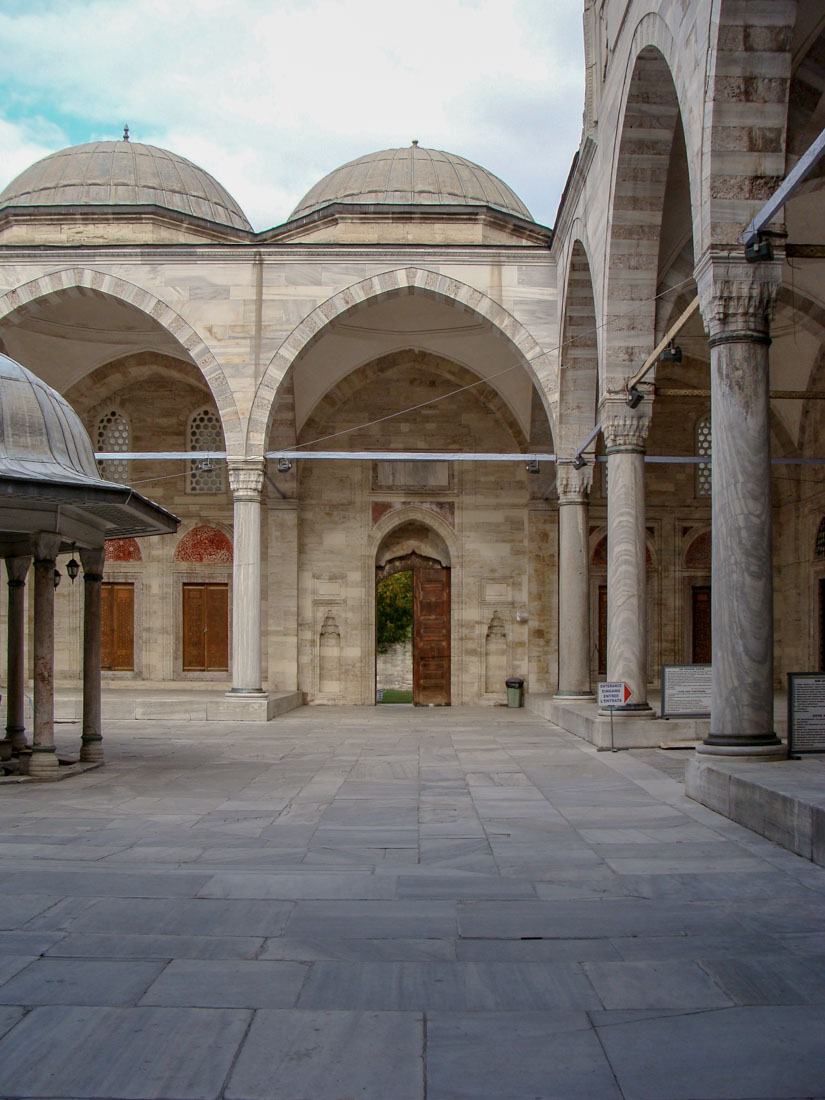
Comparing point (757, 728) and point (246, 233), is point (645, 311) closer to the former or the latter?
point (757, 728)

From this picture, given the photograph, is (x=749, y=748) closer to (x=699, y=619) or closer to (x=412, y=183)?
(x=699, y=619)

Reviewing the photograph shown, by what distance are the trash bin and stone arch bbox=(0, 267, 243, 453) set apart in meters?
6.83

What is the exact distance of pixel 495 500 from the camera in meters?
19.9

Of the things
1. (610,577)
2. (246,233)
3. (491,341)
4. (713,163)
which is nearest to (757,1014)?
(713,163)

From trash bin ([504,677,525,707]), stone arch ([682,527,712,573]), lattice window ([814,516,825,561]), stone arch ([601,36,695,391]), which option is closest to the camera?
stone arch ([601,36,695,391])

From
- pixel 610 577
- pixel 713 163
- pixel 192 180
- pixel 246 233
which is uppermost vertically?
pixel 192 180

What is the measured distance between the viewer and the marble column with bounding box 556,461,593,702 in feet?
49.2

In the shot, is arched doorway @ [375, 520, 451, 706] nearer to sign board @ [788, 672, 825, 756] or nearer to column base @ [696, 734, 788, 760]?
sign board @ [788, 672, 825, 756]

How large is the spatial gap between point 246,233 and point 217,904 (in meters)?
17.2

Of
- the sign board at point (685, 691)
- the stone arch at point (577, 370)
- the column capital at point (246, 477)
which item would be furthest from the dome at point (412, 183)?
the sign board at point (685, 691)

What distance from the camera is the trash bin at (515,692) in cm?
1917

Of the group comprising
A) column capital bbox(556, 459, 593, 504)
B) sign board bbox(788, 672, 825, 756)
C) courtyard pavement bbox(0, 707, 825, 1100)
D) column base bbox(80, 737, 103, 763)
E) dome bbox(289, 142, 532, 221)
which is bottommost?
column base bbox(80, 737, 103, 763)

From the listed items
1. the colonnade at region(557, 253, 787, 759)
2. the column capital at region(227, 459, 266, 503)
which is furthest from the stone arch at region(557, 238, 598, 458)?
the colonnade at region(557, 253, 787, 759)

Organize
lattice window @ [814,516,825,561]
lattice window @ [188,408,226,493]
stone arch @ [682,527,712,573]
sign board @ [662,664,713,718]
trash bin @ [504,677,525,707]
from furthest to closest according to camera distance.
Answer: lattice window @ [188,408,226,493] < stone arch @ [682,527,712,573] < trash bin @ [504,677,525,707] < lattice window @ [814,516,825,561] < sign board @ [662,664,713,718]
